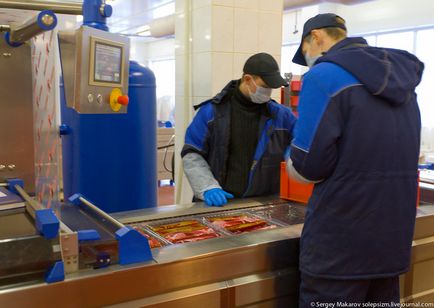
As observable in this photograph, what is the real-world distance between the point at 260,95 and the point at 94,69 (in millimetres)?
1103

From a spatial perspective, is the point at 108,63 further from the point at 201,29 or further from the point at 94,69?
the point at 201,29

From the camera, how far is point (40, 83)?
4.71 ft

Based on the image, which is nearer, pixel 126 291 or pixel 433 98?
pixel 126 291

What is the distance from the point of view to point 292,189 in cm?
186

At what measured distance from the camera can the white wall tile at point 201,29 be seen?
255 cm

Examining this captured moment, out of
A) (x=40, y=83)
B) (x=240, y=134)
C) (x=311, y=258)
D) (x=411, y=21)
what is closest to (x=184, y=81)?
(x=240, y=134)

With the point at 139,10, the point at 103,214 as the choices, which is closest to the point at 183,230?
the point at 103,214

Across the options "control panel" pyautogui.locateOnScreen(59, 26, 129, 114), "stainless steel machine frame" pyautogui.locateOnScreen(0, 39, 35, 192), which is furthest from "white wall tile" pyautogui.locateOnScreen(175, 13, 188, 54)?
"control panel" pyautogui.locateOnScreen(59, 26, 129, 114)

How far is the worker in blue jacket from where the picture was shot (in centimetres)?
119

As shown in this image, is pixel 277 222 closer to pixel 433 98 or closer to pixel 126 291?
pixel 126 291

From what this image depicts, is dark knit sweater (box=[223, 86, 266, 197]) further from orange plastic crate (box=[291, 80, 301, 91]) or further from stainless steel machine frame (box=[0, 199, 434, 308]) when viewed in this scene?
orange plastic crate (box=[291, 80, 301, 91])

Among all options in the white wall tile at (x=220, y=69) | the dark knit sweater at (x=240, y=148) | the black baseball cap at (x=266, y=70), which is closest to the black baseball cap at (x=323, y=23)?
the black baseball cap at (x=266, y=70)

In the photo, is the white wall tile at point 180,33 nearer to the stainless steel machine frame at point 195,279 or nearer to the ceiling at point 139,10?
the stainless steel machine frame at point 195,279

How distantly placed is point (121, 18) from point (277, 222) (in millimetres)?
7762
